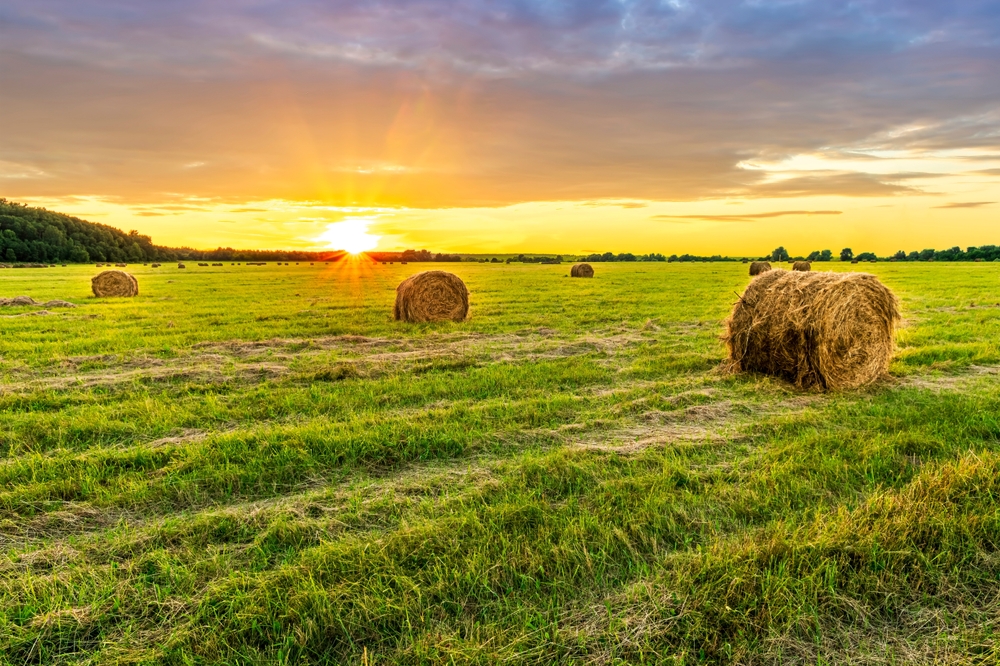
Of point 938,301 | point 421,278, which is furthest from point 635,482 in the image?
point 938,301

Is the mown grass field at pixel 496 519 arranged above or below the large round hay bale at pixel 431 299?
below

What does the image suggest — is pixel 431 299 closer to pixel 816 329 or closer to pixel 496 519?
pixel 816 329

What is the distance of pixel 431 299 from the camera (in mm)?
17375

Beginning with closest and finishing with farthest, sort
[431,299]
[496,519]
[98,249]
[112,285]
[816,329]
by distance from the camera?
[496,519]
[816,329]
[431,299]
[112,285]
[98,249]

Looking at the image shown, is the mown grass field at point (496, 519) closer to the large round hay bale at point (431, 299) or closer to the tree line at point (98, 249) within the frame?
the large round hay bale at point (431, 299)

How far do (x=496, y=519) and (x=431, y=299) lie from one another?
13.6m

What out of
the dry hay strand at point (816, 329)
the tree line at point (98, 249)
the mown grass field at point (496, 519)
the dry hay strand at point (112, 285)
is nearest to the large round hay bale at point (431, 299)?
the mown grass field at point (496, 519)

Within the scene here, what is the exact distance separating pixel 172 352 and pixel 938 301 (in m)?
26.7

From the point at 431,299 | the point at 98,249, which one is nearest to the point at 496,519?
the point at 431,299

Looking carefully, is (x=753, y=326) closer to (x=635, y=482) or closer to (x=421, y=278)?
(x=635, y=482)

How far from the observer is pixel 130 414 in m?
7.15

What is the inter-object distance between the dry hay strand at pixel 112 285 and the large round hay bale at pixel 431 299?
64.1 ft

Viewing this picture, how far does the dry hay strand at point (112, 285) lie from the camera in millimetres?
27750

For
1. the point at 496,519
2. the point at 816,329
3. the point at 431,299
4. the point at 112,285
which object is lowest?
the point at 496,519
